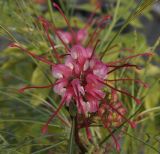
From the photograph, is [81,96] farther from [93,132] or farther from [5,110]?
[5,110]

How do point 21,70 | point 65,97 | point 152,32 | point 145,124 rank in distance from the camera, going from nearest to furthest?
point 65,97 < point 145,124 < point 21,70 < point 152,32

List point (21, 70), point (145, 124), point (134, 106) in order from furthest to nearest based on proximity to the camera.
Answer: point (21, 70), point (145, 124), point (134, 106)

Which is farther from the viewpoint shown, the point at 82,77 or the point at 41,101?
the point at 41,101

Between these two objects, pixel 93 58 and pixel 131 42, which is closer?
pixel 93 58

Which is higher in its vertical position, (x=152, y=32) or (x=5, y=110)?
(x=152, y=32)

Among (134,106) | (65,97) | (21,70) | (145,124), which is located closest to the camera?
(65,97)

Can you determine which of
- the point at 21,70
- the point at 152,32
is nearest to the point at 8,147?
the point at 21,70

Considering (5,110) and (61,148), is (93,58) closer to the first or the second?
(61,148)

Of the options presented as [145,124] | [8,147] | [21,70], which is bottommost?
[8,147]

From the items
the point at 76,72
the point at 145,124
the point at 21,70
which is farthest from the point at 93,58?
the point at 21,70
